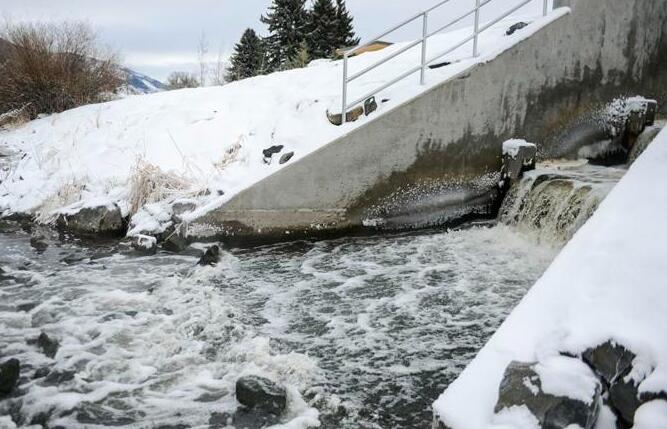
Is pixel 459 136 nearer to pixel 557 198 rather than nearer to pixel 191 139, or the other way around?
pixel 557 198

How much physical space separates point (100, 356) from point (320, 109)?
5.90 m

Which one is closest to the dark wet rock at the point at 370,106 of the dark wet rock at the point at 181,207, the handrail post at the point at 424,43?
the handrail post at the point at 424,43

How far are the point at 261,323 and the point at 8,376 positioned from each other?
210 cm

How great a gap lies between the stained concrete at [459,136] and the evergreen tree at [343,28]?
22832 mm

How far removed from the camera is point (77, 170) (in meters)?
9.65

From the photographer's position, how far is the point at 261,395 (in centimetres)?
357

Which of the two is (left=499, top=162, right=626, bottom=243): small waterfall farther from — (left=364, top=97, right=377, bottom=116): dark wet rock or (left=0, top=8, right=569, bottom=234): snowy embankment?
(left=364, top=97, right=377, bottom=116): dark wet rock

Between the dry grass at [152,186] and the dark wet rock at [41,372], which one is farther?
the dry grass at [152,186]

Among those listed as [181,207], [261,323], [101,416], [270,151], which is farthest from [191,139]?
[101,416]

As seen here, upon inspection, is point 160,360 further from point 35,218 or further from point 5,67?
point 5,67

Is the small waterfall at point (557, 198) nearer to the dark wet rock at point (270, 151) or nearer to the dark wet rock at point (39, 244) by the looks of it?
the dark wet rock at point (270, 151)

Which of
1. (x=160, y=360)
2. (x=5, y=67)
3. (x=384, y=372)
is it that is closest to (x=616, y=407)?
(x=384, y=372)

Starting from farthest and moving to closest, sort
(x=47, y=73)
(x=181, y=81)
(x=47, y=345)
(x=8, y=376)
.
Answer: (x=181, y=81), (x=47, y=73), (x=47, y=345), (x=8, y=376)

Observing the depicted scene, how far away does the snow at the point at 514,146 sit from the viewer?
769 centimetres
